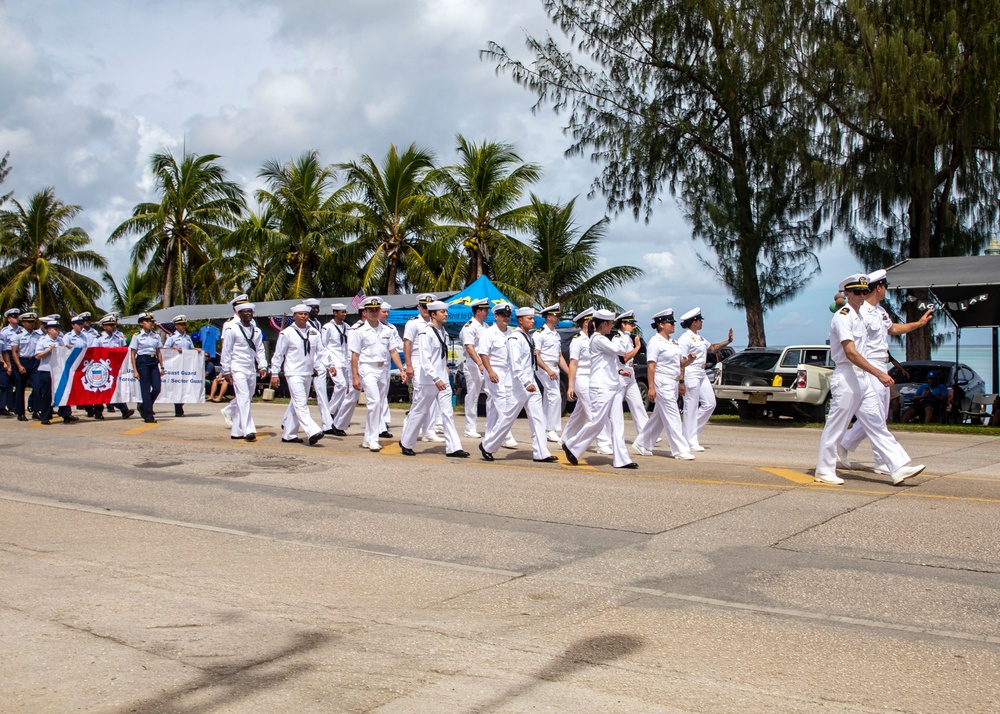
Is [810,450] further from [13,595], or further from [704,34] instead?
[704,34]

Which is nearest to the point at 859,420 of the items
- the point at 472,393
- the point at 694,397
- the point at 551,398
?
the point at 694,397

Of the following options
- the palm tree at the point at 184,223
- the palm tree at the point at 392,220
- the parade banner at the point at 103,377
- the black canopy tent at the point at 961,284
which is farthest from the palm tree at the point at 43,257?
the black canopy tent at the point at 961,284

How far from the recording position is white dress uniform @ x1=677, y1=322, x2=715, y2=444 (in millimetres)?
12875

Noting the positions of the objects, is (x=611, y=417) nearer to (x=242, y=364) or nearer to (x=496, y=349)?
(x=496, y=349)

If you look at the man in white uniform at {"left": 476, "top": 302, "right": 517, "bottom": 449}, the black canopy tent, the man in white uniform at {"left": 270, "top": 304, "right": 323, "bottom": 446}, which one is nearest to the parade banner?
the man in white uniform at {"left": 270, "top": 304, "right": 323, "bottom": 446}

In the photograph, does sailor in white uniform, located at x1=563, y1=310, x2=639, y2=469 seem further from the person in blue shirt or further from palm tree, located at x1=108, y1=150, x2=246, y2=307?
palm tree, located at x1=108, y1=150, x2=246, y2=307

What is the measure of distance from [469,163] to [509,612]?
30521 millimetres

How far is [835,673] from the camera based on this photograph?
14.9 feet

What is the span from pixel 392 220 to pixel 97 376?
20430mm

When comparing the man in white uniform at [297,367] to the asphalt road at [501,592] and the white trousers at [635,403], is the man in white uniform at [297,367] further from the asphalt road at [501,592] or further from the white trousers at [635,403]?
the white trousers at [635,403]

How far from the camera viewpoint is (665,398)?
12117mm

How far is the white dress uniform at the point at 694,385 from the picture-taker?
12.9m

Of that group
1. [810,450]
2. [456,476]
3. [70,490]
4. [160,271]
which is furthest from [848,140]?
[160,271]

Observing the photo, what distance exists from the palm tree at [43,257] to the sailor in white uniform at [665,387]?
3801 centimetres
